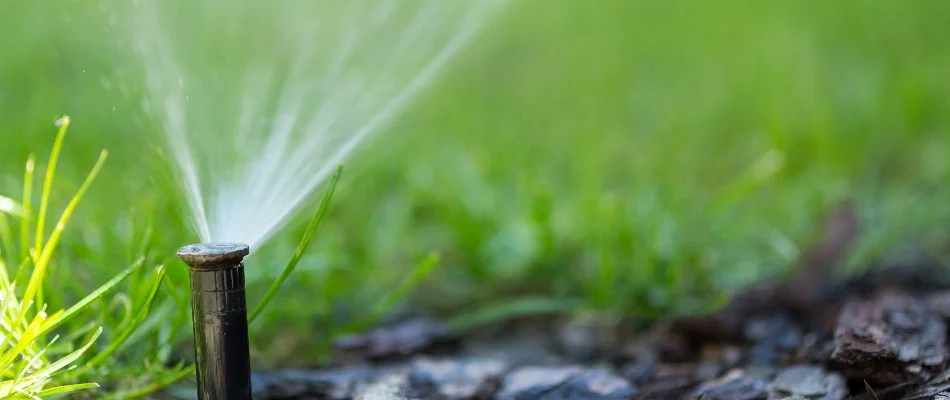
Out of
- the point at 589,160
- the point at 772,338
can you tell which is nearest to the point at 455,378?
the point at 772,338

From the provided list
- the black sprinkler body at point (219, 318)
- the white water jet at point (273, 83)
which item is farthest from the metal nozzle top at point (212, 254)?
the white water jet at point (273, 83)

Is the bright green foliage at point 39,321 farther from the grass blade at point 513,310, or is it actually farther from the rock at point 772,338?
the rock at point 772,338

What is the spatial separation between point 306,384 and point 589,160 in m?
1.33

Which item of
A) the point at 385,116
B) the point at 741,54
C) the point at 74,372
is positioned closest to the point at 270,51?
the point at 385,116

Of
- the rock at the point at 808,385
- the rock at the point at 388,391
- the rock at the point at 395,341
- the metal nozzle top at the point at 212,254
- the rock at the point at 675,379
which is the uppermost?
the rock at the point at 395,341

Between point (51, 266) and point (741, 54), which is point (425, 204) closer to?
point (51, 266)

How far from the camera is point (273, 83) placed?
12.3ft

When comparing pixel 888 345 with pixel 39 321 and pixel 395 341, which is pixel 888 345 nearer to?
pixel 395 341

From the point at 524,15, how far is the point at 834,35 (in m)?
1.98

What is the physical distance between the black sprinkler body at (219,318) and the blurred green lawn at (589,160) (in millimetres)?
365

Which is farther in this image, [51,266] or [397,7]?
[397,7]

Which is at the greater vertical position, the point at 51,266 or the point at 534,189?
the point at 534,189

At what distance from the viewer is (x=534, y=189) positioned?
2.68 metres

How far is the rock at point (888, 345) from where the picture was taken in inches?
66.1
